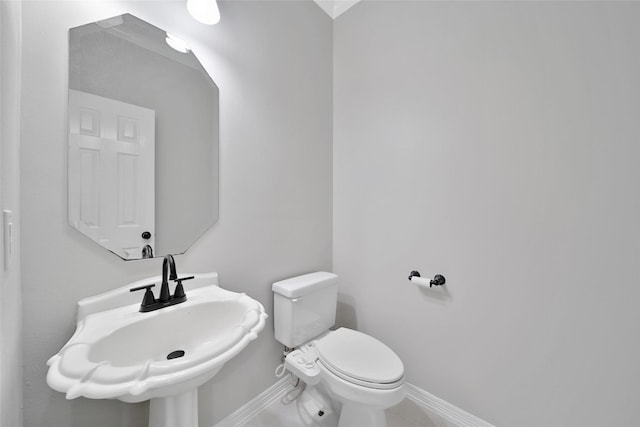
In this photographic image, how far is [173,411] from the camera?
0.80 meters

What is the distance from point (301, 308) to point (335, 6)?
2.12 meters

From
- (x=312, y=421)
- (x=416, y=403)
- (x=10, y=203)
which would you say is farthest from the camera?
(x=416, y=403)

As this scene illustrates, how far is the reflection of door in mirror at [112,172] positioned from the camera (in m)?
0.85

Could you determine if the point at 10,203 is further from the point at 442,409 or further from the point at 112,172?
the point at 442,409

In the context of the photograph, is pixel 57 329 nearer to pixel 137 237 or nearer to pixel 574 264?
pixel 137 237

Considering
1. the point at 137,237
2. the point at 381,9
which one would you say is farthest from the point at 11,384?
the point at 381,9

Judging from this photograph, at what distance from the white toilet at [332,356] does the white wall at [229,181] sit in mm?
154

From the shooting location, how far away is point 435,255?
1418mm

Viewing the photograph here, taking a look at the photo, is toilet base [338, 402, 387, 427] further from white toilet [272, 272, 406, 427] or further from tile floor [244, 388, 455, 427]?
tile floor [244, 388, 455, 427]

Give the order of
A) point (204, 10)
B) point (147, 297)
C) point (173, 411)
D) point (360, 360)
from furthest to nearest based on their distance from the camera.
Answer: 1. point (360, 360)
2. point (204, 10)
3. point (147, 297)
4. point (173, 411)

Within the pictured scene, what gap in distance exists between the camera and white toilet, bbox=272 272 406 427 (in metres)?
1.08

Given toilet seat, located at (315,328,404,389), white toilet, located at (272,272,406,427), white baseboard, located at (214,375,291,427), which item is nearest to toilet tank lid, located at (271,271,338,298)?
white toilet, located at (272,272,406,427)

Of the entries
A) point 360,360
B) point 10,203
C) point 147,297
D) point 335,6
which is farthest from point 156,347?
point 335,6

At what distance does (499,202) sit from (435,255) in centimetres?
42
